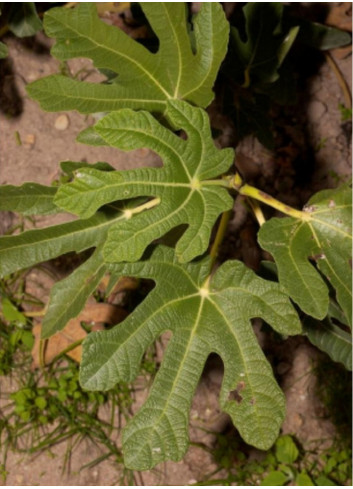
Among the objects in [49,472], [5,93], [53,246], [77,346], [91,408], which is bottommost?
[49,472]

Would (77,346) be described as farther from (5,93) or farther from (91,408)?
(5,93)

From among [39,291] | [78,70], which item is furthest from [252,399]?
[78,70]

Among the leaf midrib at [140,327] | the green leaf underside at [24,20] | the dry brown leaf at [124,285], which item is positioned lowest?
the dry brown leaf at [124,285]

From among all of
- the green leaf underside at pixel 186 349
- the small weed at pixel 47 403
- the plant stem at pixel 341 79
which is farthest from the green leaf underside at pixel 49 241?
Answer: the plant stem at pixel 341 79

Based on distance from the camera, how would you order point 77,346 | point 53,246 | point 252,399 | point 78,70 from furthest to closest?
point 78,70, point 77,346, point 53,246, point 252,399

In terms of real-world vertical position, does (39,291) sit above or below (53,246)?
below

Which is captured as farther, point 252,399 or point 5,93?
point 5,93

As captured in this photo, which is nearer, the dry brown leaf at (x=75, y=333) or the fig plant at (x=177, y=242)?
the fig plant at (x=177, y=242)

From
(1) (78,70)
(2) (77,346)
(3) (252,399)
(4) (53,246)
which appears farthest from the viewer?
(1) (78,70)

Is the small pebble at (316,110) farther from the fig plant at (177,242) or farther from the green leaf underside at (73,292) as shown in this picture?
the green leaf underside at (73,292)
